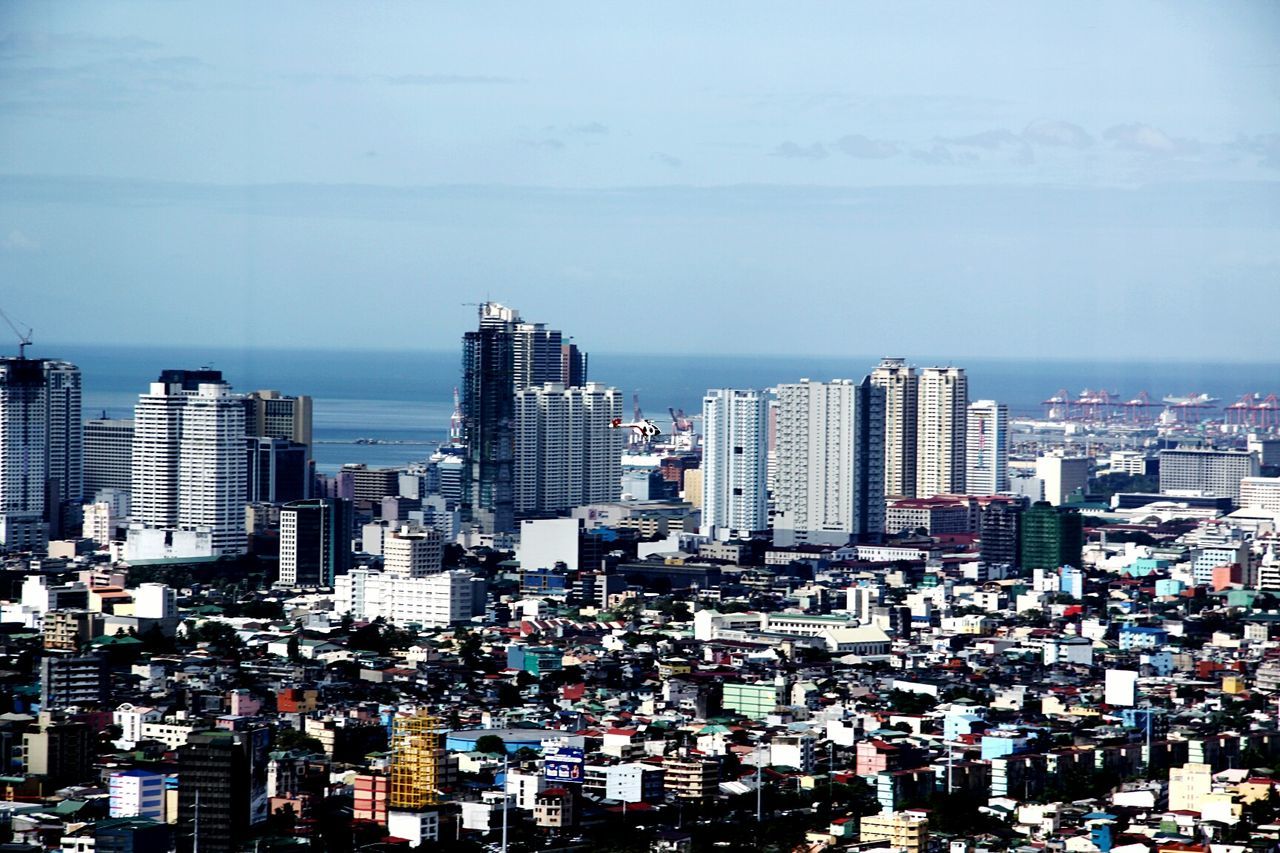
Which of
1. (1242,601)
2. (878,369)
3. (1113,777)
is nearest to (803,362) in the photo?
(878,369)

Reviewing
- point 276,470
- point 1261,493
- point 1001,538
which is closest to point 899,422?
point 1261,493

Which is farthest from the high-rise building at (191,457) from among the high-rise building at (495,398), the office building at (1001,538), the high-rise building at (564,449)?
the office building at (1001,538)

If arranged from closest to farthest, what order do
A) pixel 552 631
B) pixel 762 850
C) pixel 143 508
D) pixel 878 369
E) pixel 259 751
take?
pixel 762 850, pixel 259 751, pixel 552 631, pixel 143 508, pixel 878 369

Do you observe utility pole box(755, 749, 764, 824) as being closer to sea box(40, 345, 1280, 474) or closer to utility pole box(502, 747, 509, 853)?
utility pole box(502, 747, 509, 853)

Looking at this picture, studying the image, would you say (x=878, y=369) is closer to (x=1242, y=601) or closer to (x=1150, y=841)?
(x=1242, y=601)

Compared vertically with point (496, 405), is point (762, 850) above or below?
below

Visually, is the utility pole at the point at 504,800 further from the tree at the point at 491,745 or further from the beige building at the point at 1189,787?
the beige building at the point at 1189,787
